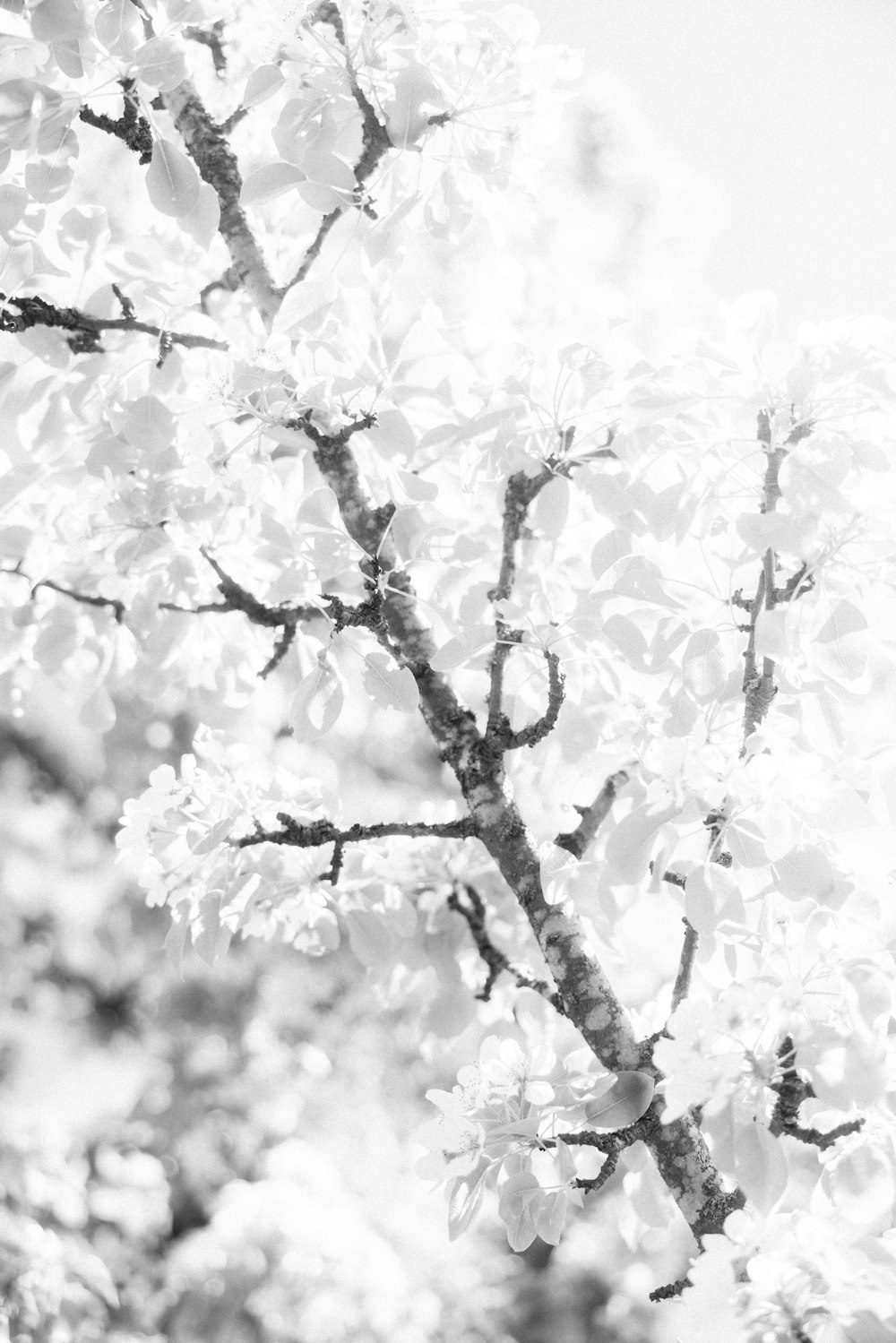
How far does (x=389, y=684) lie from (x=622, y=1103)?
21.6 inches

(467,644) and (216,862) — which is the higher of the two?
(467,644)

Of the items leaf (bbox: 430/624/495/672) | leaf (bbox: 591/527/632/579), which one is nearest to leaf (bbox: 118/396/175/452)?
leaf (bbox: 430/624/495/672)

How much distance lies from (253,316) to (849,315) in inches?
32.1

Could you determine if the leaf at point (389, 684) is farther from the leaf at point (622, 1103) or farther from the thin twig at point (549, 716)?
the leaf at point (622, 1103)

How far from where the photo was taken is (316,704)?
1.32m

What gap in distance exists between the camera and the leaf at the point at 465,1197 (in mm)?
1050

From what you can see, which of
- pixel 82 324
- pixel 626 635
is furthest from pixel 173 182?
pixel 626 635

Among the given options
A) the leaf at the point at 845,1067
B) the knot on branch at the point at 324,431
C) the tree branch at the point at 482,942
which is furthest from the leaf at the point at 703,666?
the tree branch at the point at 482,942

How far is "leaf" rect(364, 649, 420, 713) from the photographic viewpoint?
1.28 metres

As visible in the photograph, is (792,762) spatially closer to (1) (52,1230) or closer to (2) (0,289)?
(2) (0,289)

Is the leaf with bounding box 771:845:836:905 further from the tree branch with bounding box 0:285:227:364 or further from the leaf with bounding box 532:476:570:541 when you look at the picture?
the tree branch with bounding box 0:285:227:364

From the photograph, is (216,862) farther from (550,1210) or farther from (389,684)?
(550,1210)

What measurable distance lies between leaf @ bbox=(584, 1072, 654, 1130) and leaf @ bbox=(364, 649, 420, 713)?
491mm

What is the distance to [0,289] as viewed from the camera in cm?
139
